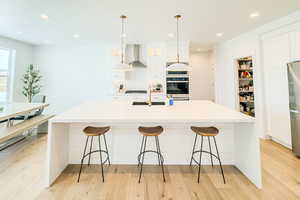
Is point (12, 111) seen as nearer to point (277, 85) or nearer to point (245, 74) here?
point (277, 85)

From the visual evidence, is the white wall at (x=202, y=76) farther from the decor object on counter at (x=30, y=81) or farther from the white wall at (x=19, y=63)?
the white wall at (x=19, y=63)

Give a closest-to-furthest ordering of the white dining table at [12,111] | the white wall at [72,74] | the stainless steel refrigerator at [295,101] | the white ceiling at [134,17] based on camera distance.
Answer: the white dining table at [12,111]
the stainless steel refrigerator at [295,101]
the white ceiling at [134,17]
the white wall at [72,74]

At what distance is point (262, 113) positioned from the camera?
340 cm

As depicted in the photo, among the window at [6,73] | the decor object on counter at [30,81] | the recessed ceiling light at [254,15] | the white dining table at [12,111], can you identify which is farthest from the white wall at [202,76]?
the window at [6,73]

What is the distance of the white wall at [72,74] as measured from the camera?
5.15 m

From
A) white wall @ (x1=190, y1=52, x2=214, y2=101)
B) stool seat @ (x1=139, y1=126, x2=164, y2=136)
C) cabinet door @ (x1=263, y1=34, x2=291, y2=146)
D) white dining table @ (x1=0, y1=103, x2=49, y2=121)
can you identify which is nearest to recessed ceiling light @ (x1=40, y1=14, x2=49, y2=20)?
white dining table @ (x1=0, y1=103, x2=49, y2=121)

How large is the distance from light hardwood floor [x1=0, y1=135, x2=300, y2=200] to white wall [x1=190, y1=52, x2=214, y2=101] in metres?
4.04

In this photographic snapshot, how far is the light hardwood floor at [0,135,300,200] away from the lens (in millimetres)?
1583

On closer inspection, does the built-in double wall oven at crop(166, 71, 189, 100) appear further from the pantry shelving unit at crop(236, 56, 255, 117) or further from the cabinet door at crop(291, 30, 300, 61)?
the cabinet door at crop(291, 30, 300, 61)

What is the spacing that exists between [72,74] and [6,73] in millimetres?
1906

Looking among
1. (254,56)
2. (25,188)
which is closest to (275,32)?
(254,56)

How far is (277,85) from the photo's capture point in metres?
3.03

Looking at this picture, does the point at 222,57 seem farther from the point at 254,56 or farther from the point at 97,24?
the point at 97,24

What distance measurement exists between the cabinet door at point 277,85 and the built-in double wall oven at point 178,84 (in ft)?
6.81
